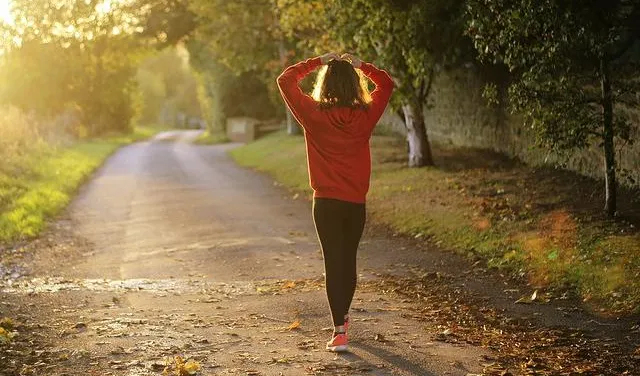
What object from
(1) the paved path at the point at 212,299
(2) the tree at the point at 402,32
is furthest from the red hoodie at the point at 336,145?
(2) the tree at the point at 402,32

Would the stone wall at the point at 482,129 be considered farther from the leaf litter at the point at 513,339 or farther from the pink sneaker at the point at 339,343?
the pink sneaker at the point at 339,343

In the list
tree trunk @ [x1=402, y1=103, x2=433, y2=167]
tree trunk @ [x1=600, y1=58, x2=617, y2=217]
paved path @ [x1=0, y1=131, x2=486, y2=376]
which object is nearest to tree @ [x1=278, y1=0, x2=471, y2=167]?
tree trunk @ [x1=402, y1=103, x2=433, y2=167]

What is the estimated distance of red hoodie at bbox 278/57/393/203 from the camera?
21.8 ft

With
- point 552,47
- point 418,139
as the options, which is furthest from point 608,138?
point 418,139

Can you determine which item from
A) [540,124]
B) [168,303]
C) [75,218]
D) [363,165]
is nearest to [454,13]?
[540,124]

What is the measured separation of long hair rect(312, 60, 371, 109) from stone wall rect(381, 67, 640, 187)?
766 cm

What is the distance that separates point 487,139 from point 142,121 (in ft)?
285

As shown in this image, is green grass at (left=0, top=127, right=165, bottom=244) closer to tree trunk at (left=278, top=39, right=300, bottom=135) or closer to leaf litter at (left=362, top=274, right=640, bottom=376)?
leaf litter at (left=362, top=274, right=640, bottom=376)

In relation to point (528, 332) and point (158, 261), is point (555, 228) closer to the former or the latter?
point (528, 332)

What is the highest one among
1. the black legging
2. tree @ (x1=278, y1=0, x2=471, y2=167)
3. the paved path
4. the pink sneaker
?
tree @ (x1=278, y1=0, x2=471, y2=167)

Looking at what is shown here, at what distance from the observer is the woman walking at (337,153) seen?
662 centimetres

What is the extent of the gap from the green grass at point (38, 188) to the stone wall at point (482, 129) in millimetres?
8613

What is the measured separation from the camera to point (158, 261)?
1222 centimetres

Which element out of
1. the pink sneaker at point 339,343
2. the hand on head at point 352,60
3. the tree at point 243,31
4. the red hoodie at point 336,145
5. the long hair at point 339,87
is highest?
the tree at point 243,31
